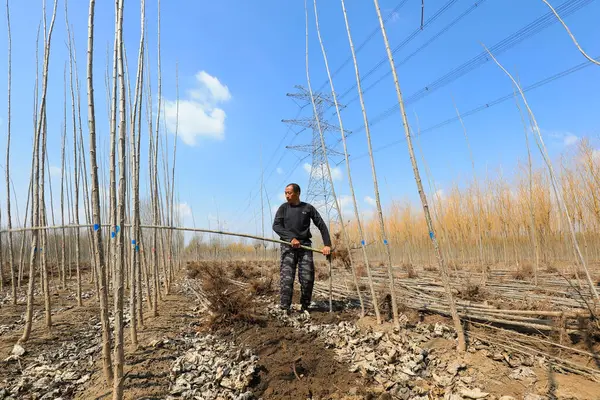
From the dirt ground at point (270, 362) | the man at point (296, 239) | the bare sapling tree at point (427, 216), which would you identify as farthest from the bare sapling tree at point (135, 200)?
the bare sapling tree at point (427, 216)

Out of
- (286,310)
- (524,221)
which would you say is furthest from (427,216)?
(524,221)

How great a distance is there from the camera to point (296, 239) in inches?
160

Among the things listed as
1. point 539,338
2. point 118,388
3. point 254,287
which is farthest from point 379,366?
point 254,287

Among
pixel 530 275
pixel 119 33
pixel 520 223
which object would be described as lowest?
pixel 530 275

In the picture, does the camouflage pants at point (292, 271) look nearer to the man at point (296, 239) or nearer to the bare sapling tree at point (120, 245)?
the man at point (296, 239)

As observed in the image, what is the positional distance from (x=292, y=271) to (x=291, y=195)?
39.1 inches

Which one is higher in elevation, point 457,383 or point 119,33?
point 119,33

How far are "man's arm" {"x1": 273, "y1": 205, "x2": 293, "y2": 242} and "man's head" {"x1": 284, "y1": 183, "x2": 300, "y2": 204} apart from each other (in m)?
0.19

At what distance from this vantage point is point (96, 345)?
11.5ft

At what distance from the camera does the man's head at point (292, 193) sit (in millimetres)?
4305

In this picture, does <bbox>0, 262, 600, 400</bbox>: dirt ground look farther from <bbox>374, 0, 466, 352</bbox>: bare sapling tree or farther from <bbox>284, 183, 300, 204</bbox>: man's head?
<bbox>284, 183, 300, 204</bbox>: man's head

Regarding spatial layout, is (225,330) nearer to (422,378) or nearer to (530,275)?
(422,378)

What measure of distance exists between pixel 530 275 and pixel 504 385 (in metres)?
5.13

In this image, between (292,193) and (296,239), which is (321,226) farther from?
(292,193)
